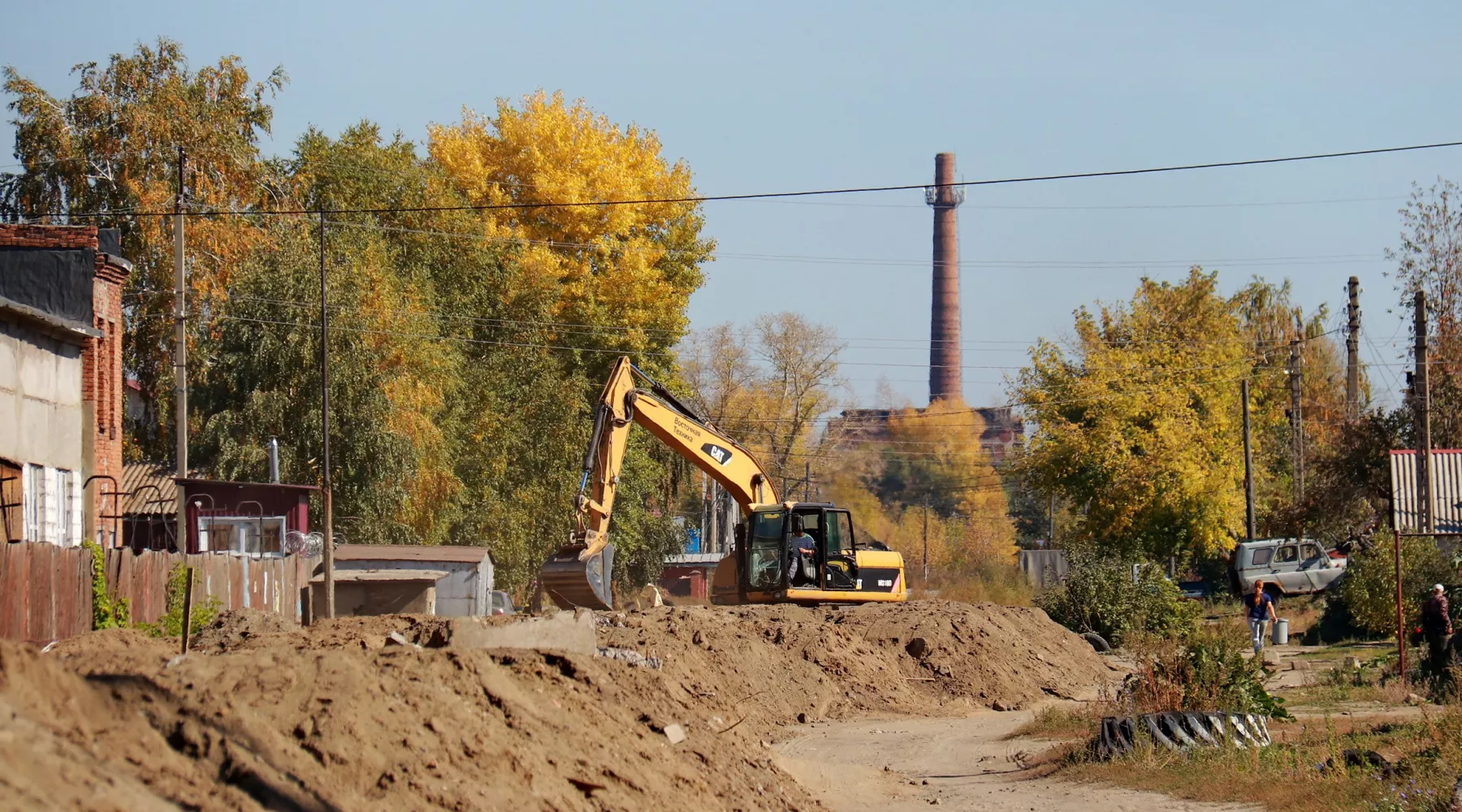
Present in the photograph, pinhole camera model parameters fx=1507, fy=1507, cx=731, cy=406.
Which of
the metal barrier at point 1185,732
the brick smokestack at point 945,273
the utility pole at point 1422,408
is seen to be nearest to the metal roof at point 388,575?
the metal barrier at point 1185,732

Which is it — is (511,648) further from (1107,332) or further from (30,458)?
(1107,332)

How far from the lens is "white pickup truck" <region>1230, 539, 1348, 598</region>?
41.1m

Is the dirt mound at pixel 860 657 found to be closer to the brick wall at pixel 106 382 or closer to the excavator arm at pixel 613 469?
the excavator arm at pixel 613 469

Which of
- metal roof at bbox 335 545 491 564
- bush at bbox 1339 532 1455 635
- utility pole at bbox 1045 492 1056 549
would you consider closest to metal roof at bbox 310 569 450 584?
metal roof at bbox 335 545 491 564

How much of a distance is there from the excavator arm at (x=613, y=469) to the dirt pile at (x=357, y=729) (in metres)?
5.71

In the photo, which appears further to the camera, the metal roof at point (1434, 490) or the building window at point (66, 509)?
the metal roof at point (1434, 490)

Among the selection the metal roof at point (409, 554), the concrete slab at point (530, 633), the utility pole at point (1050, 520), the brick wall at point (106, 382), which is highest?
the brick wall at point (106, 382)

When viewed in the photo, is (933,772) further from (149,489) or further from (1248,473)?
(1248,473)

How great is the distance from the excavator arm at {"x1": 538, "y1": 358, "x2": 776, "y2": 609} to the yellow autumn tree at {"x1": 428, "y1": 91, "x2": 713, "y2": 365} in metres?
19.1

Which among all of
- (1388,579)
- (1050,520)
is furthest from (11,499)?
(1050,520)

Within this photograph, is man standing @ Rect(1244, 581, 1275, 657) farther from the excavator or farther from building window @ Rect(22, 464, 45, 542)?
building window @ Rect(22, 464, 45, 542)

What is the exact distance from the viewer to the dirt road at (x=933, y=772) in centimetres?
1259

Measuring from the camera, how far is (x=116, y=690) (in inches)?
307

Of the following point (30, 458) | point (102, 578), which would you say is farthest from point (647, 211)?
point (102, 578)
